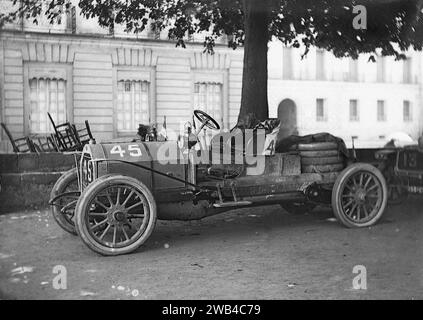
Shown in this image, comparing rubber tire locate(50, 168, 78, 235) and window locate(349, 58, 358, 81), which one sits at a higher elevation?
window locate(349, 58, 358, 81)

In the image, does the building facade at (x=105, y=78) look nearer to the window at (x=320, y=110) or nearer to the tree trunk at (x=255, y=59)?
the tree trunk at (x=255, y=59)

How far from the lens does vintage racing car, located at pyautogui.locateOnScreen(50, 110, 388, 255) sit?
18.3 feet

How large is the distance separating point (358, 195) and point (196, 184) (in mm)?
2280

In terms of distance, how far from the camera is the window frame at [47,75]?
58.4 ft

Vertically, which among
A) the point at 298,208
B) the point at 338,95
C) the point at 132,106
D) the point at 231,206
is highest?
the point at 338,95

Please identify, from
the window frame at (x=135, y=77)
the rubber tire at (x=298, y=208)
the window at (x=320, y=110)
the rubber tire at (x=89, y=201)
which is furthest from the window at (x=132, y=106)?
the window at (x=320, y=110)

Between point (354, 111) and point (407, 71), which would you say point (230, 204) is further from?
point (407, 71)

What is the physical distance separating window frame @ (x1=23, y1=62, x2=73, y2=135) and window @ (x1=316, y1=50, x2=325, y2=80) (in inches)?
726

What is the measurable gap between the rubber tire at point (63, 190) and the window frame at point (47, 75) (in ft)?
38.4

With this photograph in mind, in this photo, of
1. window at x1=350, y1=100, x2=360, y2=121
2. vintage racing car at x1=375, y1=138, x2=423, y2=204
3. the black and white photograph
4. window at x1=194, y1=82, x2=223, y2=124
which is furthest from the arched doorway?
vintage racing car at x1=375, y1=138, x2=423, y2=204

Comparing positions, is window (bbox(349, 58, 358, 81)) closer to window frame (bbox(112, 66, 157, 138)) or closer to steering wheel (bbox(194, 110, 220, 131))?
window frame (bbox(112, 66, 157, 138))

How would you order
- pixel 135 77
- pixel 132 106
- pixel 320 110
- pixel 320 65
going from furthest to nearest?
pixel 320 65
pixel 320 110
pixel 135 77
pixel 132 106

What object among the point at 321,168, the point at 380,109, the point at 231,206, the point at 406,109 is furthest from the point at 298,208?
the point at 406,109

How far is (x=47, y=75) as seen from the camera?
18469mm
